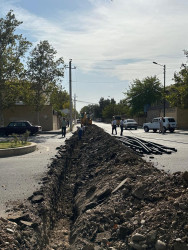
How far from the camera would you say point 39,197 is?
645cm

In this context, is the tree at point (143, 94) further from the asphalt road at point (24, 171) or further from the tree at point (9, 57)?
the asphalt road at point (24, 171)

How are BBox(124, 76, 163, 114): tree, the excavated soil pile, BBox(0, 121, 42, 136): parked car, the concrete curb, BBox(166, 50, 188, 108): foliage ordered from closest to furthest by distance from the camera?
the excavated soil pile → the concrete curb → BBox(0, 121, 42, 136): parked car → BBox(166, 50, 188, 108): foliage → BBox(124, 76, 163, 114): tree

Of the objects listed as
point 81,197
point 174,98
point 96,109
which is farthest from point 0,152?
point 96,109

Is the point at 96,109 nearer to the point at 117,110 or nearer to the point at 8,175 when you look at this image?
the point at 117,110

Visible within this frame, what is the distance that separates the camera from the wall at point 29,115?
37000 mm

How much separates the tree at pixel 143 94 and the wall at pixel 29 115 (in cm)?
2779

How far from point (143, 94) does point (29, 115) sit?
30426 mm

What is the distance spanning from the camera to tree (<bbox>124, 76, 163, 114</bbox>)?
61.4 m

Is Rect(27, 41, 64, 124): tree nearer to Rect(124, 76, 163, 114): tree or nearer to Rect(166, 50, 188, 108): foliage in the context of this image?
Rect(166, 50, 188, 108): foliage

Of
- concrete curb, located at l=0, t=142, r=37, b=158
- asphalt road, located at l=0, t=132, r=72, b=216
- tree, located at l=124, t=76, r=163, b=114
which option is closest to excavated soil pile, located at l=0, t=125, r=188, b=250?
asphalt road, located at l=0, t=132, r=72, b=216

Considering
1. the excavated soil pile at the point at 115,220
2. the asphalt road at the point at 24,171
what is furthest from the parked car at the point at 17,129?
the excavated soil pile at the point at 115,220

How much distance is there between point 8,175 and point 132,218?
5630mm

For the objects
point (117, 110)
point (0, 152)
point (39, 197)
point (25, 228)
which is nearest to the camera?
point (25, 228)

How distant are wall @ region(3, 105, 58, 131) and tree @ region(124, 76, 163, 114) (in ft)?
91.2
